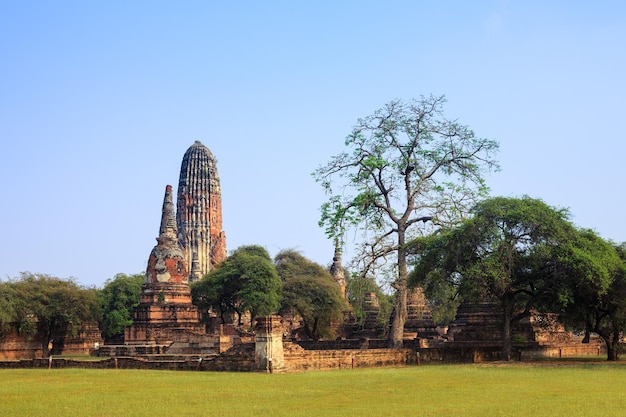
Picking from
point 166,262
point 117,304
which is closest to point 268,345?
point 166,262

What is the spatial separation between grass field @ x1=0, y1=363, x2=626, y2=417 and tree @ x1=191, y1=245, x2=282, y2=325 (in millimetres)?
31217

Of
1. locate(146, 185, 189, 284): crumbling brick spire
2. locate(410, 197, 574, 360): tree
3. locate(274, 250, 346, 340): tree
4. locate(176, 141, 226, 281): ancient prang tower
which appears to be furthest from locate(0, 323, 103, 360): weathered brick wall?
locate(176, 141, 226, 281): ancient prang tower

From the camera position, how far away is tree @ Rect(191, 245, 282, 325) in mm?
57156

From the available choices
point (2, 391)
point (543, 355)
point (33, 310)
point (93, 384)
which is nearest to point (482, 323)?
point (543, 355)

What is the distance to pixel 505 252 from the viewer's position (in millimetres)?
30109

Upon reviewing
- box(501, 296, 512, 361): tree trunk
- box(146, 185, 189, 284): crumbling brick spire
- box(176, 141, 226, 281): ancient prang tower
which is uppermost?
box(176, 141, 226, 281): ancient prang tower

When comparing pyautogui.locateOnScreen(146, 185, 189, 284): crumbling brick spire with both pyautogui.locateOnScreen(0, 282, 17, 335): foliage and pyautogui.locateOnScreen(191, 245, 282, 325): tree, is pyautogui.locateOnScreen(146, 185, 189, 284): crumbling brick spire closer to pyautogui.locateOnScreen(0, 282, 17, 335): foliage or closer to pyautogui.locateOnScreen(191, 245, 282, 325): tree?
pyautogui.locateOnScreen(0, 282, 17, 335): foliage

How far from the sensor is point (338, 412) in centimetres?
1433

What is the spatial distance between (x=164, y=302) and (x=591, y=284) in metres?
27.1

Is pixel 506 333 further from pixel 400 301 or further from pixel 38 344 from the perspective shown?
pixel 38 344

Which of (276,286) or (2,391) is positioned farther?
(276,286)

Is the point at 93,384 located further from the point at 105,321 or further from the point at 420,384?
the point at 105,321

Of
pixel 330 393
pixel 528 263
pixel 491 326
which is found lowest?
pixel 330 393

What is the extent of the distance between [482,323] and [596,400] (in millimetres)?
20796
